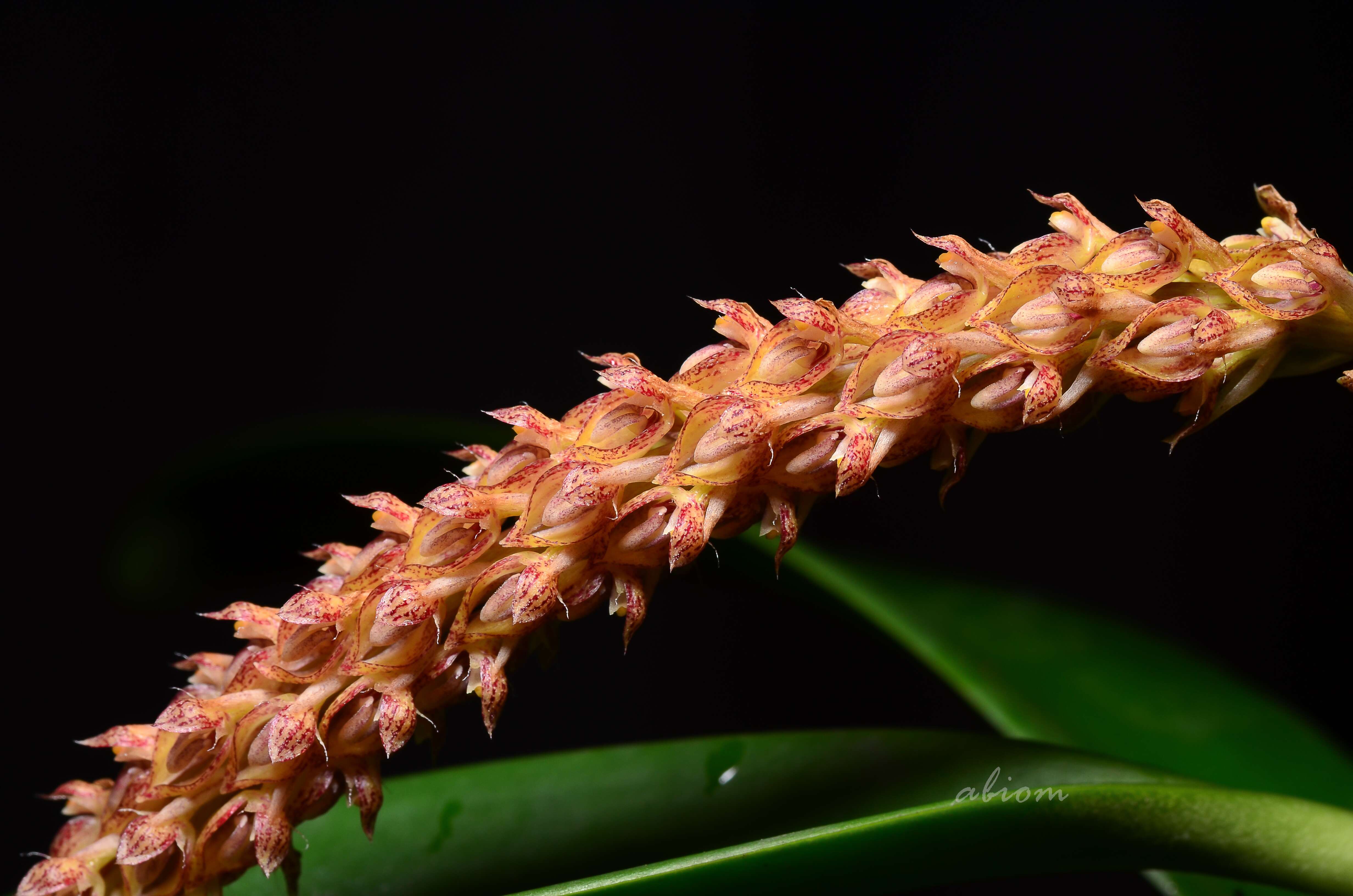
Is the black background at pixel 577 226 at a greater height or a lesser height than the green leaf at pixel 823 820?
greater

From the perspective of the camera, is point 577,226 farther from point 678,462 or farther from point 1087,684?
point 678,462

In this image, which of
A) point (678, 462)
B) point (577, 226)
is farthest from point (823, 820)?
point (577, 226)

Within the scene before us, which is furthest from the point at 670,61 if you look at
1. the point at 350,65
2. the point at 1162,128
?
the point at 1162,128

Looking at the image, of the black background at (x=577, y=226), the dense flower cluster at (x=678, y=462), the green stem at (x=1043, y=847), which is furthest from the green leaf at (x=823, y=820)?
the black background at (x=577, y=226)

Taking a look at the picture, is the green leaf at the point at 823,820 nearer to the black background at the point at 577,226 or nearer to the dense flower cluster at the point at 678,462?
the dense flower cluster at the point at 678,462

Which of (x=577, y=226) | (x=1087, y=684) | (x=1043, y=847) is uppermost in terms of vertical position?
(x=577, y=226)
